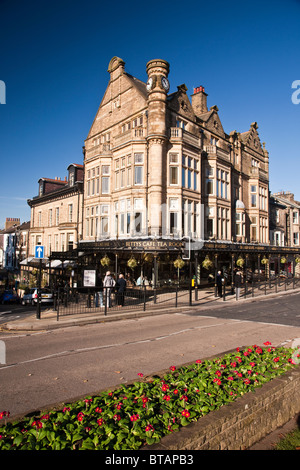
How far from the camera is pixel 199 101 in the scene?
115ft

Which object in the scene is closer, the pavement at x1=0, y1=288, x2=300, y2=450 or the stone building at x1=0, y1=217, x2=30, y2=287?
the pavement at x1=0, y1=288, x2=300, y2=450

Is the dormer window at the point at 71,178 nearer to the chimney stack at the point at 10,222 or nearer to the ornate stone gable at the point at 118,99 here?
the ornate stone gable at the point at 118,99

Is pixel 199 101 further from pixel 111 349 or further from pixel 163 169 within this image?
pixel 111 349

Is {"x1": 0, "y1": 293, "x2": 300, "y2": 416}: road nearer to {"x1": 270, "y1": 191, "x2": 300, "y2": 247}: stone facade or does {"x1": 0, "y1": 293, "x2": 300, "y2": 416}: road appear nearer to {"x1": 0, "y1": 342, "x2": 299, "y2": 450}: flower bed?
{"x1": 0, "y1": 342, "x2": 299, "y2": 450}: flower bed

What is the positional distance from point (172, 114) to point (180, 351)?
77.4ft

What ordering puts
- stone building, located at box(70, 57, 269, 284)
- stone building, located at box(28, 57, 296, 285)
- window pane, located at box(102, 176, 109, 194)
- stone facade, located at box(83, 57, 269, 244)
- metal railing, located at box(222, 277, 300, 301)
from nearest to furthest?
metal railing, located at box(222, 277, 300, 301)
stone building, located at box(28, 57, 296, 285)
stone building, located at box(70, 57, 269, 284)
stone facade, located at box(83, 57, 269, 244)
window pane, located at box(102, 176, 109, 194)

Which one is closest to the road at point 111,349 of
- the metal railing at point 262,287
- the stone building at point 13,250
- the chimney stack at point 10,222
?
the metal railing at point 262,287

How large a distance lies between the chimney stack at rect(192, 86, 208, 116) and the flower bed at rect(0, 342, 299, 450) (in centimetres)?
3327

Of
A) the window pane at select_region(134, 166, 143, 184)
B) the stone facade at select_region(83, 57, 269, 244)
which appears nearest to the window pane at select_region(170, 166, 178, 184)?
the stone facade at select_region(83, 57, 269, 244)

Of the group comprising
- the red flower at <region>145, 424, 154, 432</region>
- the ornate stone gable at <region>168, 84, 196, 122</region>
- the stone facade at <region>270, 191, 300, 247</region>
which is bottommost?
the red flower at <region>145, 424, 154, 432</region>

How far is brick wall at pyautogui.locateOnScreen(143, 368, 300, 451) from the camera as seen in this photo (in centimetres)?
331

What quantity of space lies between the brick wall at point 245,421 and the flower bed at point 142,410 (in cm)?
14

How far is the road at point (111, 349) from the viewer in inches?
236

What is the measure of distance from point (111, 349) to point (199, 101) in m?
32.4
